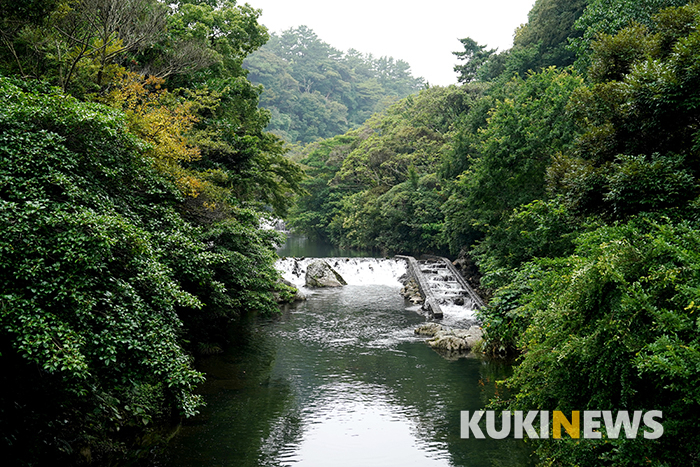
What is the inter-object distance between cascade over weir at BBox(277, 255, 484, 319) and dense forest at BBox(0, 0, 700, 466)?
3.28m

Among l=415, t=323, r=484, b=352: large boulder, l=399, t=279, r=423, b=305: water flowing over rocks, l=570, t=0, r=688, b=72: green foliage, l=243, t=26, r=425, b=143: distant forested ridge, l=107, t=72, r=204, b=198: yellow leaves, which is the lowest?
l=415, t=323, r=484, b=352: large boulder

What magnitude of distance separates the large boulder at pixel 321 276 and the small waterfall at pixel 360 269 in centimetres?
58

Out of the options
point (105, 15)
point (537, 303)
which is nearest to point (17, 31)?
point (105, 15)

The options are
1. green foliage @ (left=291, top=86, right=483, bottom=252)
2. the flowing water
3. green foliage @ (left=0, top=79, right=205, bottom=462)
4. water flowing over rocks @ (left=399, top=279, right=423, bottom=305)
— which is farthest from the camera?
green foliage @ (left=291, top=86, right=483, bottom=252)

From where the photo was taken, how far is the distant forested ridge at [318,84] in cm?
6669

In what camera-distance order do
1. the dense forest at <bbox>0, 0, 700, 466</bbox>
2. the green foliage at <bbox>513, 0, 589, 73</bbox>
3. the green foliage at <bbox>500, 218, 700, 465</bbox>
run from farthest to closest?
the green foliage at <bbox>513, 0, 589, 73</bbox> < the dense forest at <bbox>0, 0, 700, 466</bbox> < the green foliage at <bbox>500, 218, 700, 465</bbox>

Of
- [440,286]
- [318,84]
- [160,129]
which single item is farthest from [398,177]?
[318,84]

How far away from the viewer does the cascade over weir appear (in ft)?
59.6

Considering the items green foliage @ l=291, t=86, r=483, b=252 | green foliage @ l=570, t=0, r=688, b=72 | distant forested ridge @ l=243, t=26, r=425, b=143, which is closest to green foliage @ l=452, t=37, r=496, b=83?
green foliage @ l=291, t=86, r=483, b=252

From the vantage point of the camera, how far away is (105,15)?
33.4 feet

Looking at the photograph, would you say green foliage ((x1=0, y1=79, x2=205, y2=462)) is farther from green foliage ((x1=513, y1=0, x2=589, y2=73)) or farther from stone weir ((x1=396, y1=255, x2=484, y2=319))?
green foliage ((x1=513, y1=0, x2=589, y2=73))

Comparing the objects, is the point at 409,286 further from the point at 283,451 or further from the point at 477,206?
the point at 283,451

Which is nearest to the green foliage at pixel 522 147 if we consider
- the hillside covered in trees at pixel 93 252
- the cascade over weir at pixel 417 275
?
the cascade over weir at pixel 417 275

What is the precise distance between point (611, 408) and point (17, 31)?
11460mm
